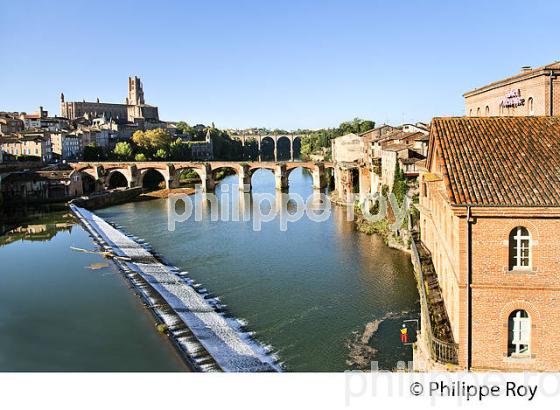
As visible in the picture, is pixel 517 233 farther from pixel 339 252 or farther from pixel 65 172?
pixel 65 172

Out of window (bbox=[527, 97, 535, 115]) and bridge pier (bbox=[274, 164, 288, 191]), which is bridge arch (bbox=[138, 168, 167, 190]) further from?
window (bbox=[527, 97, 535, 115])

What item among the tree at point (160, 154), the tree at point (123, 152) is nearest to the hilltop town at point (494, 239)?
the tree at point (123, 152)

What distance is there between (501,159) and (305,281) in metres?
9.31

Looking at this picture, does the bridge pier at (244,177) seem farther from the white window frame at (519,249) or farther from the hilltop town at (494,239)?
the white window frame at (519,249)

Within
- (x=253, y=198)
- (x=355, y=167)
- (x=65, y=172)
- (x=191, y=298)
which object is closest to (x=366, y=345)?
(x=191, y=298)

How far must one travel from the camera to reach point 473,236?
21.8 ft

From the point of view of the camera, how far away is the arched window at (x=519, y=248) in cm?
662

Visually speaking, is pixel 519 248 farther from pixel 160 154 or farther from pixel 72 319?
pixel 160 154

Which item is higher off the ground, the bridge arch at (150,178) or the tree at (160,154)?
the tree at (160,154)

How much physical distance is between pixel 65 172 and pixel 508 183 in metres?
37.3

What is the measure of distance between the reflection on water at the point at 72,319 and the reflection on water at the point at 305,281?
225 cm

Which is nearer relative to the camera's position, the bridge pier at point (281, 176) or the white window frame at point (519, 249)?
the white window frame at point (519, 249)

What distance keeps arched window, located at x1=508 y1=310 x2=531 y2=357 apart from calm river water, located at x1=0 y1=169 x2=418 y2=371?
400cm

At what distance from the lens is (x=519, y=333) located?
6641 millimetres
